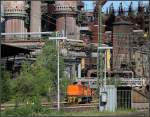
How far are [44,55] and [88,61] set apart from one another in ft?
89.9

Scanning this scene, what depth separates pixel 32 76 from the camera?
2455cm

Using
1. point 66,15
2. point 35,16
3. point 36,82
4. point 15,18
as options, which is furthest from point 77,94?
point 66,15

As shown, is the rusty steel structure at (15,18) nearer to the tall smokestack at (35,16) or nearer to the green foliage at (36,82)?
the tall smokestack at (35,16)

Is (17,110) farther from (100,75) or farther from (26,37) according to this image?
(26,37)

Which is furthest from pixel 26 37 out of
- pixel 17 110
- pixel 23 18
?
pixel 17 110

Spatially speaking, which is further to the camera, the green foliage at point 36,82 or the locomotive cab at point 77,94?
the locomotive cab at point 77,94

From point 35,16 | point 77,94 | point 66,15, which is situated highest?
point 66,15

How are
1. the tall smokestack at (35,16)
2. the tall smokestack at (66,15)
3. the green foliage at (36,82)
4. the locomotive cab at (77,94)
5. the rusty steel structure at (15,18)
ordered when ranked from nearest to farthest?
the green foliage at (36,82) → the locomotive cab at (77,94) → the rusty steel structure at (15,18) → the tall smokestack at (35,16) → the tall smokestack at (66,15)

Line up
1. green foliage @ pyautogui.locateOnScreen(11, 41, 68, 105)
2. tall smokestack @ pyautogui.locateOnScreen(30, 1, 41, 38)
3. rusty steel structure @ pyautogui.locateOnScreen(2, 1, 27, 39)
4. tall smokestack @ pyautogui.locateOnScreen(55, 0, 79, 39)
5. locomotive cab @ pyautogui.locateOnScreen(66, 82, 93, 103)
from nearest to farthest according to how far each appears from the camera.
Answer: green foliage @ pyautogui.locateOnScreen(11, 41, 68, 105) < locomotive cab @ pyautogui.locateOnScreen(66, 82, 93, 103) < rusty steel structure @ pyautogui.locateOnScreen(2, 1, 27, 39) < tall smokestack @ pyautogui.locateOnScreen(30, 1, 41, 38) < tall smokestack @ pyautogui.locateOnScreen(55, 0, 79, 39)

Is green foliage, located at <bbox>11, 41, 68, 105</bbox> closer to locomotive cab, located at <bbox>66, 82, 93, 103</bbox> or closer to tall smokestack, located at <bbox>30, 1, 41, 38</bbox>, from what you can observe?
locomotive cab, located at <bbox>66, 82, 93, 103</bbox>

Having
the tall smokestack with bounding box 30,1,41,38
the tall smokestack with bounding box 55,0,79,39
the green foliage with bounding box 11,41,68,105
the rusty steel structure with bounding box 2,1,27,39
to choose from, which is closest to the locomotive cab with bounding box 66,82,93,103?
the green foliage with bounding box 11,41,68,105

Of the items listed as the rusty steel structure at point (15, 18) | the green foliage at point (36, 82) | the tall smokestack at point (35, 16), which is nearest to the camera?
the green foliage at point (36, 82)

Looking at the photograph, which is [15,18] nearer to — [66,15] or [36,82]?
[66,15]

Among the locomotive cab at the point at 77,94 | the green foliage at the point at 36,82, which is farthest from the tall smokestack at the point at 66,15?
the locomotive cab at the point at 77,94
